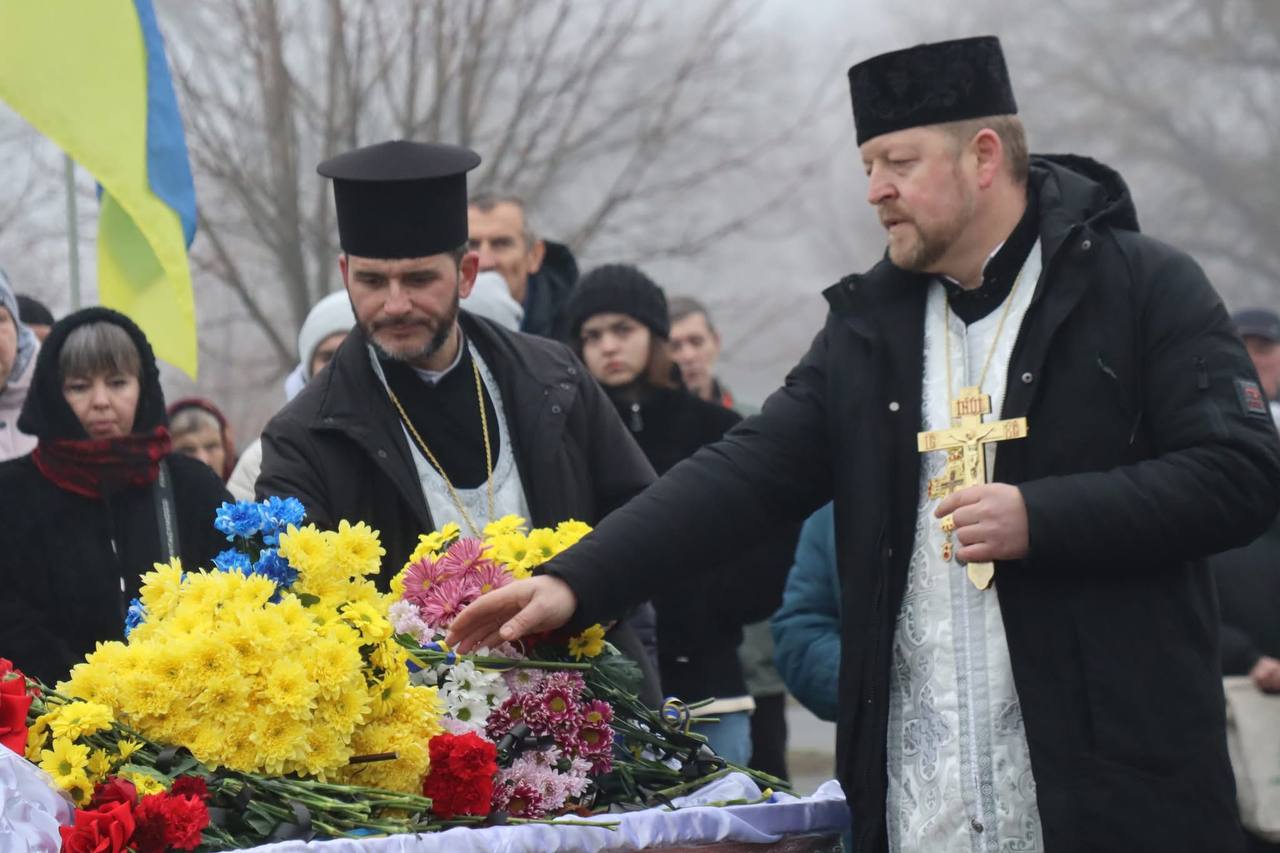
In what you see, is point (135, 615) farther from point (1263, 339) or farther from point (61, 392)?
point (1263, 339)

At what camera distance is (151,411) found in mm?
5883

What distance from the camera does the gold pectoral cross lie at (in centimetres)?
389

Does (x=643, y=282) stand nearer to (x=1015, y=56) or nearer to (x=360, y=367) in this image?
(x=360, y=367)

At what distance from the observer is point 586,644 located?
157 inches

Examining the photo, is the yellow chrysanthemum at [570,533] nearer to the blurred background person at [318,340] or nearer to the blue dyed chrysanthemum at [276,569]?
the blue dyed chrysanthemum at [276,569]

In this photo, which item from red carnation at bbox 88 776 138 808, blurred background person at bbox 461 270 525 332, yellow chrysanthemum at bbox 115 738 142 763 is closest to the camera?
red carnation at bbox 88 776 138 808

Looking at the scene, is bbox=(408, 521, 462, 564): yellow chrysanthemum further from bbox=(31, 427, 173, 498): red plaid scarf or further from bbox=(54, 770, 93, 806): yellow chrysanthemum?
bbox=(31, 427, 173, 498): red plaid scarf

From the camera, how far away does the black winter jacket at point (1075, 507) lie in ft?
12.3

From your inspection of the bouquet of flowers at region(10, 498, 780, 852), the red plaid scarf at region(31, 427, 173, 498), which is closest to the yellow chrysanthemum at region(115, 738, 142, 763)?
the bouquet of flowers at region(10, 498, 780, 852)

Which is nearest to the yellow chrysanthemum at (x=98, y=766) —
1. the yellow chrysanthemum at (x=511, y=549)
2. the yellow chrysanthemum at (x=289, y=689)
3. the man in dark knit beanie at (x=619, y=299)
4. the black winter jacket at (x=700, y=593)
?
the yellow chrysanthemum at (x=289, y=689)

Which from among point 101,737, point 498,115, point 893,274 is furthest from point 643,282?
point 498,115

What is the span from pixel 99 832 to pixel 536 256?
495 centimetres

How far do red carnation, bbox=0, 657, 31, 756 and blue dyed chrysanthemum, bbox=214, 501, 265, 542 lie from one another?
47 centimetres

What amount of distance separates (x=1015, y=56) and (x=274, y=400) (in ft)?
44.3
